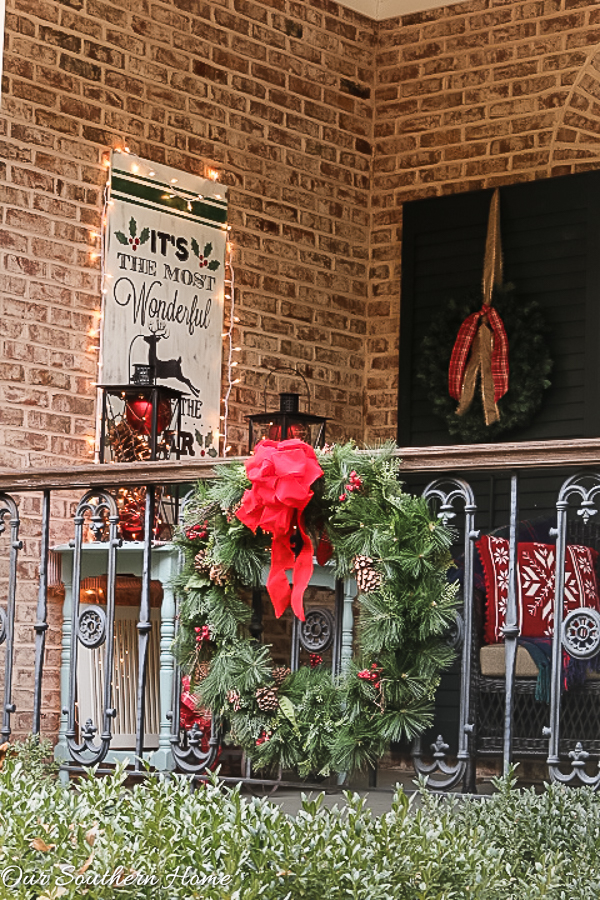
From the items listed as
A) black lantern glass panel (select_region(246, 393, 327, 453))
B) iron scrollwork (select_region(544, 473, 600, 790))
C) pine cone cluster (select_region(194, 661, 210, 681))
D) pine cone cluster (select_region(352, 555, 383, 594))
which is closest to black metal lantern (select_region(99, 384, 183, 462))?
black lantern glass panel (select_region(246, 393, 327, 453))

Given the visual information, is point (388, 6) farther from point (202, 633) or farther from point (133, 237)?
point (202, 633)

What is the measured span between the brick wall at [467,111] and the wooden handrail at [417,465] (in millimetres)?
2885

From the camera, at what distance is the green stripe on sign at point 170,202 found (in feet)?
18.6

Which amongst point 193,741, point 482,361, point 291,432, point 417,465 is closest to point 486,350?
point 482,361

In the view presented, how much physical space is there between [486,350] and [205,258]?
1335 mm

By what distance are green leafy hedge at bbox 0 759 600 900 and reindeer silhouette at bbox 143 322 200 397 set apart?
3.14 m

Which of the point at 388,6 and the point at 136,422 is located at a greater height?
the point at 388,6

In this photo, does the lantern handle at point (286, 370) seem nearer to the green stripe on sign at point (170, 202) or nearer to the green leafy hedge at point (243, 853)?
the green stripe on sign at point (170, 202)

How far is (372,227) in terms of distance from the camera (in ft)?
23.1

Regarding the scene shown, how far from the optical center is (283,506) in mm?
3420

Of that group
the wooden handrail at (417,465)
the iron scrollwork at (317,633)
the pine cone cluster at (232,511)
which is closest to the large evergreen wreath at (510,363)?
the wooden handrail at (417,465)

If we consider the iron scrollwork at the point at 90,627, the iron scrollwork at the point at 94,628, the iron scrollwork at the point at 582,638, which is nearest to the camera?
the iron scrollwork at the point at 582,638

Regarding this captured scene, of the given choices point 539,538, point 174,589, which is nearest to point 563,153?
point 539,538

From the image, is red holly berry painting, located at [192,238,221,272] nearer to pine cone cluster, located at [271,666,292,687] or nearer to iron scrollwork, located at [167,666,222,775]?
iron scrollwork, located at [167,666,222,775]
